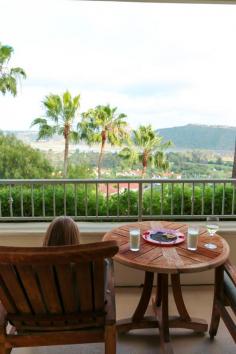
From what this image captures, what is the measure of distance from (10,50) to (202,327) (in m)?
9.34

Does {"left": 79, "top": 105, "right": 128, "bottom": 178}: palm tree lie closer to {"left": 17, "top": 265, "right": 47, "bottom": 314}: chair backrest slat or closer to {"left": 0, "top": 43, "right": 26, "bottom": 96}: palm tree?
{"left": 0, "top": 43, "right": 26, "bottom": 96}: palm tree

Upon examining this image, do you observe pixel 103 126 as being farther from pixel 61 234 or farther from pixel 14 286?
pixel 14 286

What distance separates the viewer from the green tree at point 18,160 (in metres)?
9.27

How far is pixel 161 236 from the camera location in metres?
2.19

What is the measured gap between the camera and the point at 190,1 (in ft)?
9.79

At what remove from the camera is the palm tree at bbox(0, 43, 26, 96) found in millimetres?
9148

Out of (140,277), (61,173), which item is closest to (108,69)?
(61,173)

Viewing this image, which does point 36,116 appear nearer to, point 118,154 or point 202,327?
point 118,154

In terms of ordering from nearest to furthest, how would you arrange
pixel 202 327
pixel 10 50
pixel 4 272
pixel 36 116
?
pixel 4 272 → pixel 202 327 → pixel 10 50 → pixel 36 116

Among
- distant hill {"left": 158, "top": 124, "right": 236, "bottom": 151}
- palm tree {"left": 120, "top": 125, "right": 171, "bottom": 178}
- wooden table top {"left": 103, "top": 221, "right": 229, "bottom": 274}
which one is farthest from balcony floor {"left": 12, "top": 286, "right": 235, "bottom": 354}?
palm tree {"left": 120, "top": 125, "right": 171, "bottom": 178}

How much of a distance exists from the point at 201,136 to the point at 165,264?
8.02 metres

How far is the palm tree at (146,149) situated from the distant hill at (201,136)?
0.35 m

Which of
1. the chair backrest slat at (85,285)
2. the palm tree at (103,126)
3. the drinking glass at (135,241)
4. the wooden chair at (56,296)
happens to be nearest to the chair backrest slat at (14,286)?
the wooden chair at (56,296)

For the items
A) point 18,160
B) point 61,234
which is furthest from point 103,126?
point 61,234
